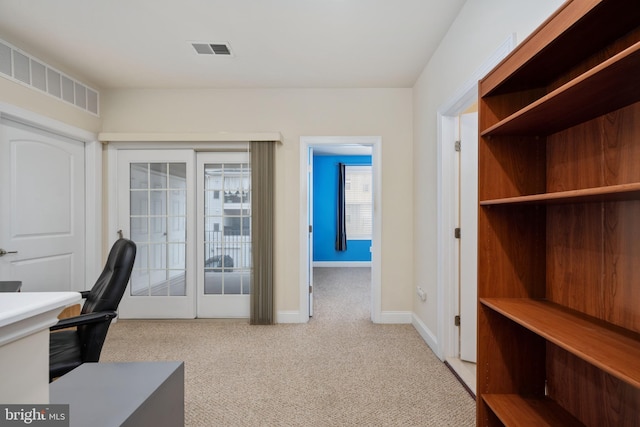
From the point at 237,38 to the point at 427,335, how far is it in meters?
3.12

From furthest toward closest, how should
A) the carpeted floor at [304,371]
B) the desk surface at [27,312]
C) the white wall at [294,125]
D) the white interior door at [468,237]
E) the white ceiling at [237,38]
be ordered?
the white wall at [294,125], the white interior door at [468,237], the white ceiling at [237,38], the carpeted floor at [304,371], the desk surface at [27,312]

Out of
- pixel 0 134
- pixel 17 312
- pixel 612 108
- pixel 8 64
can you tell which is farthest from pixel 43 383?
pixel 8 64

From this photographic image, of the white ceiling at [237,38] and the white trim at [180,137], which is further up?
the white ceiling at [237,38]

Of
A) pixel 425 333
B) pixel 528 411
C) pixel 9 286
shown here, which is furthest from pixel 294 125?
pixel 528 411

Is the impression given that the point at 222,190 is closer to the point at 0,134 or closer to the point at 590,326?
the point at 0,134

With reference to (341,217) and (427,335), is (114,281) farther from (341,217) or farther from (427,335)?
(341,217)

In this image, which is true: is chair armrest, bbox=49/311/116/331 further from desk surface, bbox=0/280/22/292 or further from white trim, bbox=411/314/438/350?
white trim, bbox=411/314/438/350

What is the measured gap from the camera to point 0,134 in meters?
2.38

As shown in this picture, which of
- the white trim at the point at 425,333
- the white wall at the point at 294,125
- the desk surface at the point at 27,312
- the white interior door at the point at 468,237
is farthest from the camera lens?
the white wall at the point at 294,125

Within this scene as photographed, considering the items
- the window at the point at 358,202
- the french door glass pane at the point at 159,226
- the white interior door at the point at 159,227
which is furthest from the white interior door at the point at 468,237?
the window at the point at 358,202

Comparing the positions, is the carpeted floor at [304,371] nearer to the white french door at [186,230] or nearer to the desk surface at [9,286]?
the white french door at [186,230]

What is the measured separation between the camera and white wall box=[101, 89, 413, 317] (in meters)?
3.30

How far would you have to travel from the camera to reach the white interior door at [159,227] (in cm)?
336

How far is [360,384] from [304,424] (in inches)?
21.4
